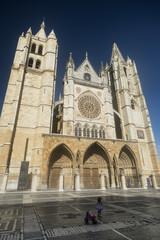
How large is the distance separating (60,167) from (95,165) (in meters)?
4.53

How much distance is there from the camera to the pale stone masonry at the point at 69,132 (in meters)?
14.4

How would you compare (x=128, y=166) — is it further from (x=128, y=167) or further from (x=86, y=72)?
(x=86, y=72)

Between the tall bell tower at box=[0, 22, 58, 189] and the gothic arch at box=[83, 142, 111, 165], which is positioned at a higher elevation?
the tall bell tower at box=[0, 22, 58, 189]

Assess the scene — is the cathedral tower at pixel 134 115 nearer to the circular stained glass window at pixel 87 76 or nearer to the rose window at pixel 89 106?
the rose window at pixel 89 106

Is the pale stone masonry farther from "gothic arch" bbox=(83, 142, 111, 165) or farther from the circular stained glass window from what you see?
the circular stained glass window

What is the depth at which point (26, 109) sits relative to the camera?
17953mm

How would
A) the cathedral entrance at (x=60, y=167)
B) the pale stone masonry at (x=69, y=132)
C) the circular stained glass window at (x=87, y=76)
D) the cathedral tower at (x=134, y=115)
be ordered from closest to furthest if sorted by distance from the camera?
the pale stone masonry at (x=69, y=132), the cathedral entrance at (x=60, y=167), the cathedral tower at (x=134, y=115), the circular stained glass window at (x=87, y=76)

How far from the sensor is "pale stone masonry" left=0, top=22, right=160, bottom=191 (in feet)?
47.1

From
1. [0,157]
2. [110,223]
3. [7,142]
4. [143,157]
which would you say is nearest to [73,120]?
[7,142]

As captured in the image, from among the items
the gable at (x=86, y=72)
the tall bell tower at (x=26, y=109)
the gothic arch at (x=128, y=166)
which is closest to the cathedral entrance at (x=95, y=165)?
the gothic arch at (x=128, y=166)

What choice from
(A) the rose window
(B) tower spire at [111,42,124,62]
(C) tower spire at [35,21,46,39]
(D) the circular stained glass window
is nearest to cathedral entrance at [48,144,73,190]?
(A) the rose window

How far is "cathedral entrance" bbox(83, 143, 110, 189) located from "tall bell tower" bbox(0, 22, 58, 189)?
5.78m

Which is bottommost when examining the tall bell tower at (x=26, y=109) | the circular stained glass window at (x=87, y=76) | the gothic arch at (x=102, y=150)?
the gothic arch at (x=102, y=150)

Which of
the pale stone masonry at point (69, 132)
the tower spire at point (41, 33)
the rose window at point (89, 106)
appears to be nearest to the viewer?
the pale stone masonry at point (69, 132)
